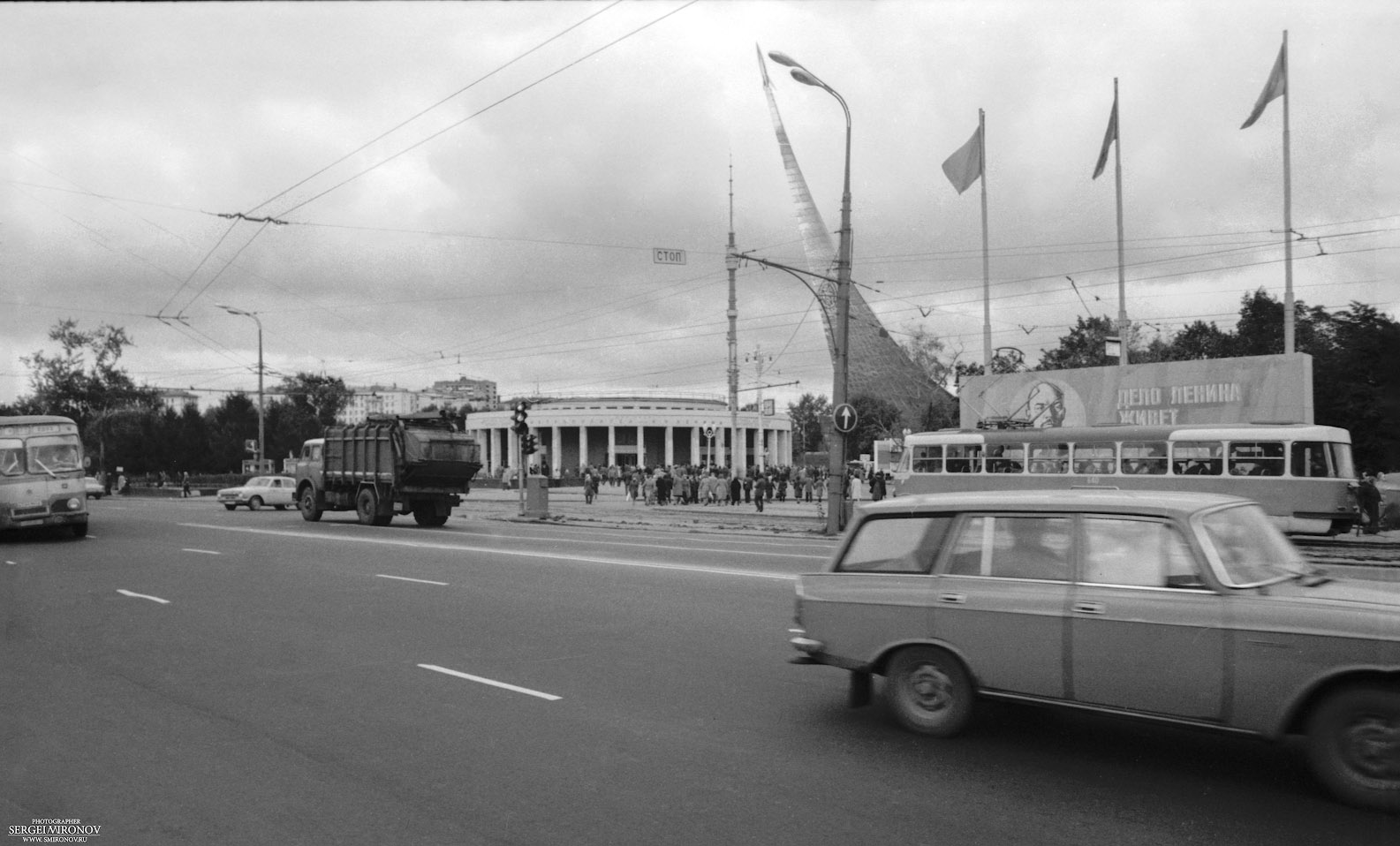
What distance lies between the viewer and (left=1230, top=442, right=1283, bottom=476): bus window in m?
22.3

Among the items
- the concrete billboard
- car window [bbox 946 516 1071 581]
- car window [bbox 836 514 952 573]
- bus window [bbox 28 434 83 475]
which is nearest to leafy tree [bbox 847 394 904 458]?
the concrete billboard

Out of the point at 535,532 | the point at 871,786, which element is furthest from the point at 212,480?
the point at 871,786

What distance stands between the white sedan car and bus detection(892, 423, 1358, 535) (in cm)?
2963

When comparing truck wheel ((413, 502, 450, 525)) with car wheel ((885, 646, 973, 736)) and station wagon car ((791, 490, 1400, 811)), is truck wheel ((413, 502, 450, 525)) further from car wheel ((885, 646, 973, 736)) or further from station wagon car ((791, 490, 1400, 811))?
car wheel ((885, 646, 973, 736))

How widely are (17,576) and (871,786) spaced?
15.4 metres

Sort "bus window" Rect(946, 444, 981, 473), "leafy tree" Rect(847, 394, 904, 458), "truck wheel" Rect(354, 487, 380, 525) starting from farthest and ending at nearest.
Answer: "leafy tree" Rect(847, 394, 904, 458) < "truck wheel" Rect(354, 487, 380, 525) < "bus window" Rect(946, 444, 981, 473)

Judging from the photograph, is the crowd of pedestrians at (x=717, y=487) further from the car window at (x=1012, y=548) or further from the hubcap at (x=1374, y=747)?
the hubcap at (x=1374, y=747)

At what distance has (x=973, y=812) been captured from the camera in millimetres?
4984

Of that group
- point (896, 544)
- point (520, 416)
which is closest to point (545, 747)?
point (896, 544)

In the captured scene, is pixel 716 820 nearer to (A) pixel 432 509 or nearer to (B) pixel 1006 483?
(B) pixel 1006 483

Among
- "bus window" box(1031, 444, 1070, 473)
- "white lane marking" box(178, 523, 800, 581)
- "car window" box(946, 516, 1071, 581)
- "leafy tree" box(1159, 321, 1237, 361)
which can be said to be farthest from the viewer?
"leafy tree" box(1159, 321, 1237, 361)

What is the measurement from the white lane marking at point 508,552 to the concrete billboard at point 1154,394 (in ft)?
50.1

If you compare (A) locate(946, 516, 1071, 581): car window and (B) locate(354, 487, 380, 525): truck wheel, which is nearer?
(A) locate(946, 516, 1071, 581): car window

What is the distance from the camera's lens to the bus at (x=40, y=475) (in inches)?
885
